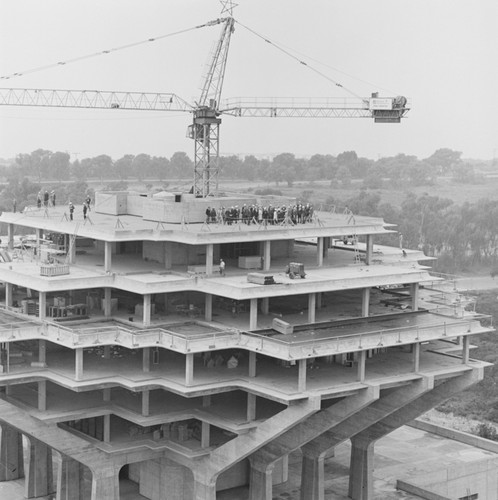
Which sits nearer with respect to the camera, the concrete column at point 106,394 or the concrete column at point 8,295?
the concrete column at point 106,394

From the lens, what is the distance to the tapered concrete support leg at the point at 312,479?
176 ft

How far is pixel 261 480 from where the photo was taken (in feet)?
170

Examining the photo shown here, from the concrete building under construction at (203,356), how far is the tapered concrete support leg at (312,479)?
0.33 ft

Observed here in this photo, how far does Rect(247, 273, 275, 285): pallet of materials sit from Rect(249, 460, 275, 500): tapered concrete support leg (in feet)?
29.5

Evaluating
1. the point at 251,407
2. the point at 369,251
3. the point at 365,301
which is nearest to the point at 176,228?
the point at 365,301

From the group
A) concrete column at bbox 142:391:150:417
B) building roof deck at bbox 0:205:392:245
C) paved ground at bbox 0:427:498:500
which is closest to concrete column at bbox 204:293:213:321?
building roof deck at bbox 0:205:392:245

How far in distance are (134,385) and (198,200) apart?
519 inches

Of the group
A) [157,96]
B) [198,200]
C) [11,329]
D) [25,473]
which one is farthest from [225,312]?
[157,96]

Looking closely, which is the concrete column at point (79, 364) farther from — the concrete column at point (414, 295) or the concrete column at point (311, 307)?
the concrete column at point (414, 295)

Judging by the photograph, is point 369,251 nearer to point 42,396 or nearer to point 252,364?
point 252,364

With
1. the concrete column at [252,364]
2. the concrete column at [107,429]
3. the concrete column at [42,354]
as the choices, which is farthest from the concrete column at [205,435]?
the concrete column at [42,354]

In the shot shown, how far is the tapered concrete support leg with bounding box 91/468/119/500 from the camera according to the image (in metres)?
50.0

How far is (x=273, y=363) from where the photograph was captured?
2046 inches

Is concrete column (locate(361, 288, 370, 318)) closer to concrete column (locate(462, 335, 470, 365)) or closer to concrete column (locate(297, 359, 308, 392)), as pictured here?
concrete column (locate(462, 335, 470, 365))
